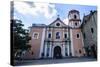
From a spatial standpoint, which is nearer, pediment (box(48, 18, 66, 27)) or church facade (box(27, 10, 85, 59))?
church facade (box(27, 10, 85, 59))

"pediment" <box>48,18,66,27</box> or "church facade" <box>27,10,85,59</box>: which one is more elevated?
"pediment" <box>48,18,66,27</box>

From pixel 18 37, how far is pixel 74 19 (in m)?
1.07

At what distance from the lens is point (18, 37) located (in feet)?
9.91

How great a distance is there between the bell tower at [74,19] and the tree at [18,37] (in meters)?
0.82

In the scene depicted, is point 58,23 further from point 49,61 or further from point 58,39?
point 49,61

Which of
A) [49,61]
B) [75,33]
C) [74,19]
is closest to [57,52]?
[49,61]

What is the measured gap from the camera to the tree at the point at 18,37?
2971 mm

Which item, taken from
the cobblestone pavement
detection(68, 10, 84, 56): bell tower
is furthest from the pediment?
the cobblestone pavement

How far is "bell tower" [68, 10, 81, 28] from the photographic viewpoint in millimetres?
3434

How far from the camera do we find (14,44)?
9.75ft

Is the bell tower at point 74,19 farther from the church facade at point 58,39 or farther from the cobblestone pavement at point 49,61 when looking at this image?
the cobblestone pavement at point 49,61

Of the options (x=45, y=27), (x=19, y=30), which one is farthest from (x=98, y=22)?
(x=19, y=30)

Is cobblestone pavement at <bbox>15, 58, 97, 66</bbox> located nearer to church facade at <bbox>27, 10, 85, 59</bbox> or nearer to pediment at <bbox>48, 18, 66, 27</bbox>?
church facade at <bbox>27, 10, 85, 59</bbox>

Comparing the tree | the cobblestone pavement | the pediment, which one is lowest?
the cobblestone pavement
